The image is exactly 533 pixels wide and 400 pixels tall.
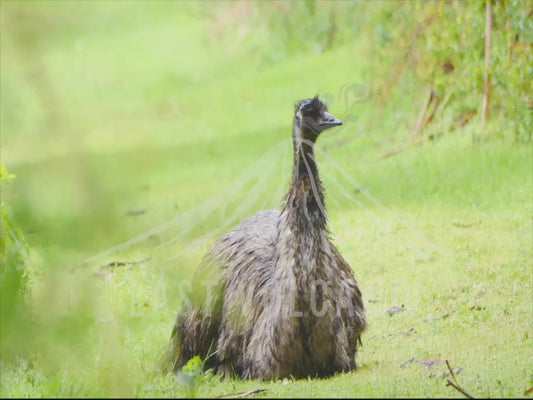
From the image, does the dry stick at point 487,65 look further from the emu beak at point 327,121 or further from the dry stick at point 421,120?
the emu beak at point 327,121

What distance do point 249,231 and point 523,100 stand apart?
176 inches

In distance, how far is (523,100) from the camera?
9297mm

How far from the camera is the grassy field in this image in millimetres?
1623

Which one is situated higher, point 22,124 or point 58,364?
point 22,124

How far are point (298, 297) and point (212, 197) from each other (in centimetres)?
457

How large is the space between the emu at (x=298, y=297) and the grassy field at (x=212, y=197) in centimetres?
17

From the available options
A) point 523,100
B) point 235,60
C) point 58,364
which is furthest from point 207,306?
point 235,60

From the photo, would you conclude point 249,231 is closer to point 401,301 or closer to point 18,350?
point 401,301

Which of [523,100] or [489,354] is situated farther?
[523,100]

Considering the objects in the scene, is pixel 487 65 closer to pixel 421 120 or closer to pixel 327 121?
pixel 421 120

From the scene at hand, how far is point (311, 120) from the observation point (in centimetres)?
507

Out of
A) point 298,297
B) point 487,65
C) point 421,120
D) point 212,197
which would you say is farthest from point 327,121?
point 421,120

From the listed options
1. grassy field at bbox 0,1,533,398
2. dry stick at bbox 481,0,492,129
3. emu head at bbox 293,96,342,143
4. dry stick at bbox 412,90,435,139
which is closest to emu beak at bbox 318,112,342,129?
emu head at bbox 293,96,342,143

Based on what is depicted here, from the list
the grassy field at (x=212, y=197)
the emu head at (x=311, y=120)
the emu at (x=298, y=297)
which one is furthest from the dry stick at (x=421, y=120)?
the emu head at (x=311, y=120)
